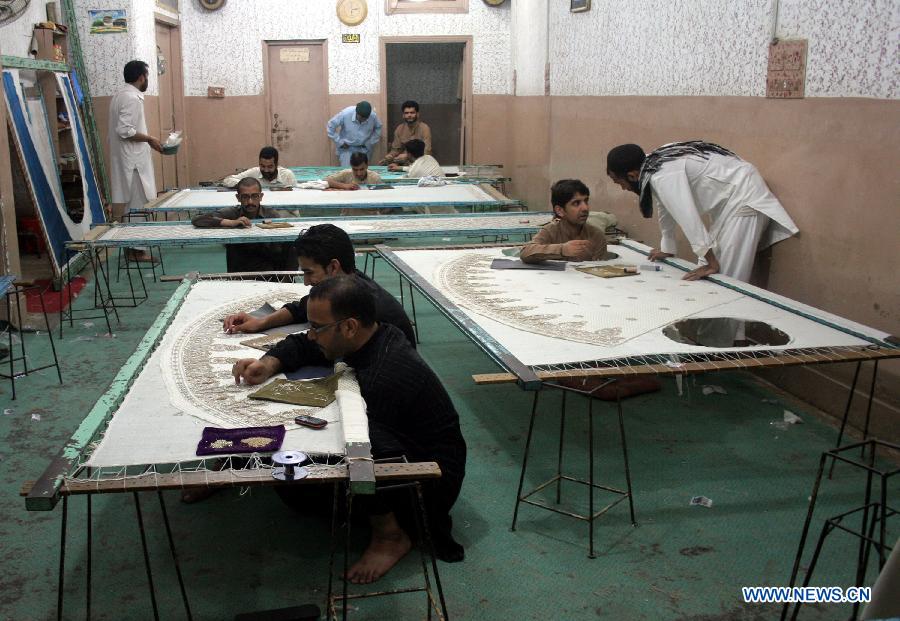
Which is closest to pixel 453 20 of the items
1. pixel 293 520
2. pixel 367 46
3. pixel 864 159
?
pixel 367 46

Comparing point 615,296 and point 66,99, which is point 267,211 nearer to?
point 66,99

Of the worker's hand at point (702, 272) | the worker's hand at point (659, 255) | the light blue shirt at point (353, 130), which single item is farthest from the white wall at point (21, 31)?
the worker's hand at point (702, 272)

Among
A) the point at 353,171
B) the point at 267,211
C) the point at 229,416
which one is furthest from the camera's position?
the point at 353,171

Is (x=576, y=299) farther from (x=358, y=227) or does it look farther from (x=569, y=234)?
(x=358, y=227)

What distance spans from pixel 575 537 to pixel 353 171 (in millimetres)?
5693

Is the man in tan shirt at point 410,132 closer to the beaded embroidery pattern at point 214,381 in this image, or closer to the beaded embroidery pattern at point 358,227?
the beaded embroidery pattern at point 358,227

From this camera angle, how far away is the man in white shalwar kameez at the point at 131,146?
766 centimetres

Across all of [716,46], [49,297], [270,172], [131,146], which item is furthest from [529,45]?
[49,297]

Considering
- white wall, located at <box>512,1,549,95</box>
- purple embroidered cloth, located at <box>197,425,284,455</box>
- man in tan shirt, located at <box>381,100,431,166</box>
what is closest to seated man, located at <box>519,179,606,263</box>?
purple embroidered cloth, located at <box>197,425,284,455</box>

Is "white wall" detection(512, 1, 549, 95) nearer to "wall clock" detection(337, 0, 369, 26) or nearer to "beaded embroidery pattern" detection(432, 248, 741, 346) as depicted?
"wall clock" detection(337, 0, 369, 26)

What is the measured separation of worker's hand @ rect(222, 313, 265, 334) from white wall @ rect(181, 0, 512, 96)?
327 inches

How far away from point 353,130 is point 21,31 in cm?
466

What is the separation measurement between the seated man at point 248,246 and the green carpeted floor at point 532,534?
5.55 ft

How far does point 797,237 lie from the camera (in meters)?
4.48
